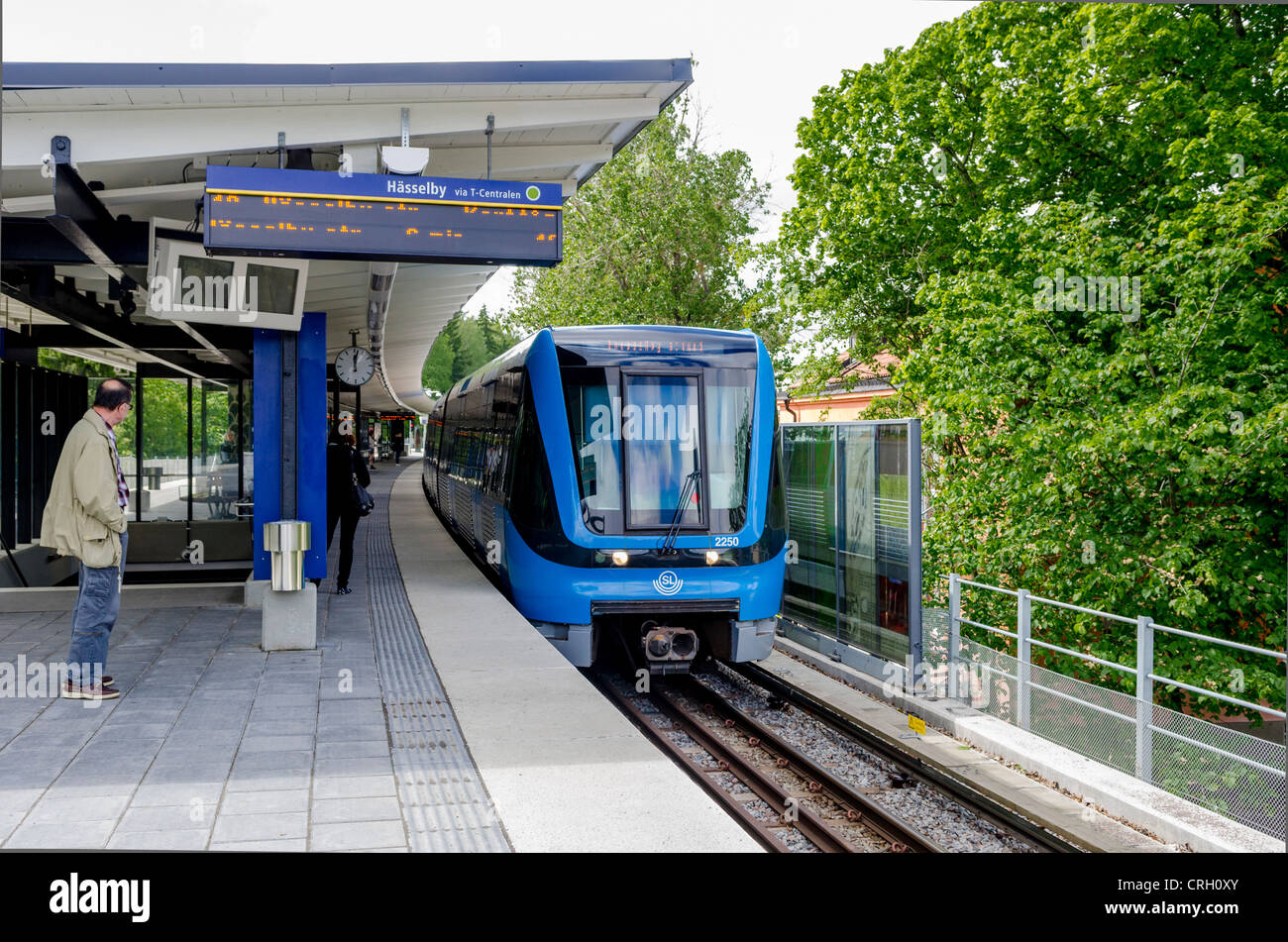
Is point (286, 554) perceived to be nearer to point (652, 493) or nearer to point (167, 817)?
point (652, 493)

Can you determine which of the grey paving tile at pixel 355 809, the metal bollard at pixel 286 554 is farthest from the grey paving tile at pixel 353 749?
the metal bollard at pixel 286 554

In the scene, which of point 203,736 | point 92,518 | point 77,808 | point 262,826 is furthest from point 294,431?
point 262,826

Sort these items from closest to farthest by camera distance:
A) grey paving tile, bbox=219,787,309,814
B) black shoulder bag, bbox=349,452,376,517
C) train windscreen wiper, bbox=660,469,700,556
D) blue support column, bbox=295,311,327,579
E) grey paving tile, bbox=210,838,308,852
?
grey paving tile, bbox=210,838,308,852
grey paving tile, bbox=219,787,309,814
train windscreen wiper, bbox=660,469,700,556
blue support column, bbox=295,311,327,579
black shoulder bag, bbox=349,452,376,517

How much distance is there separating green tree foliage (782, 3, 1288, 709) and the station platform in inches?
294

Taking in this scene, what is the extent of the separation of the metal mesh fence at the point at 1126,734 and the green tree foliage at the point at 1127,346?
10.1 feet

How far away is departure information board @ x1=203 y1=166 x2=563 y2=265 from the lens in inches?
291

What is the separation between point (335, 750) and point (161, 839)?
1433mm

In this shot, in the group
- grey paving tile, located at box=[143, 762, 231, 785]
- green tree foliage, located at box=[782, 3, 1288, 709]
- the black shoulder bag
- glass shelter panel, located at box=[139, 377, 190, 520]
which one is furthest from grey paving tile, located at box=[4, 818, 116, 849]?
glass shelter panel, located at box=[139, 377, 190, 520]

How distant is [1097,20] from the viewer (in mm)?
17453

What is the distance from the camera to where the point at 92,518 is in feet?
21.5

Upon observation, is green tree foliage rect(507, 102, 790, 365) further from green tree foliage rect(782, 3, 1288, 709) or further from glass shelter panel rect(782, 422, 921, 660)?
glass shelter panel rect(782, 422, 921, 660)

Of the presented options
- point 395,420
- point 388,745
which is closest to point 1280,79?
point 388,745
